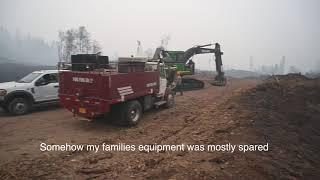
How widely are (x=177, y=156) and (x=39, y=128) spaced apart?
5758mm

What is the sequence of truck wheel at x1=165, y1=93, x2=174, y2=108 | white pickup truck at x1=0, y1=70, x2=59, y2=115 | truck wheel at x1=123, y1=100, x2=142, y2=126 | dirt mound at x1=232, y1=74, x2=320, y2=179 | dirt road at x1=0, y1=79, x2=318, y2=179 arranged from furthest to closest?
truck wheel at x1=165, y1=93, x2=174, y2=108, white pickup truck at x1=0, y1=70, x2=59, y2=115, truck wheel at x1=123, y1=100, x2=142, y2=126, dirt mound at x1=232, y1=74, x2=320, y2=179, dirt road at x1=0, y1=79, x2=318, y2=179

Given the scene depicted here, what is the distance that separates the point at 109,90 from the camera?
10078 millimetres

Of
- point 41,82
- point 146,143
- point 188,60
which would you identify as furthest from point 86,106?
point 188,60

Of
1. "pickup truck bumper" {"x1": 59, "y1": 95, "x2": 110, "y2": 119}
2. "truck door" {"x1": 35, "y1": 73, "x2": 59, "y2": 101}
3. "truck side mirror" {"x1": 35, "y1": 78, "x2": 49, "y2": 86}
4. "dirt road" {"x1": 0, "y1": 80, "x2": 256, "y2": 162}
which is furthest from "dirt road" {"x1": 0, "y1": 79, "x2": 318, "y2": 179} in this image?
"truck side mirror" {"x1": 35, "y1": 78, "x2": 49, "y2": 86}

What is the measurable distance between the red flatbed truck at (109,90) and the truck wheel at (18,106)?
3.17m

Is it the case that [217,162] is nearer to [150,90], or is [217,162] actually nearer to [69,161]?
[69,161]

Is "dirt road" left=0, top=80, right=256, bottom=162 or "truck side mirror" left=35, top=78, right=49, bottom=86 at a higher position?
"truck side mirror" left=35, top=78, right=49, bottom=86

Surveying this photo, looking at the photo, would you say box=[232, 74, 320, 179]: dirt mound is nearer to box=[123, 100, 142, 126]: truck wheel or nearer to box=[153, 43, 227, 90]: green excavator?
box=[123, 100, 142, 126]: truck wheel

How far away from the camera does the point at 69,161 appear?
7.66m

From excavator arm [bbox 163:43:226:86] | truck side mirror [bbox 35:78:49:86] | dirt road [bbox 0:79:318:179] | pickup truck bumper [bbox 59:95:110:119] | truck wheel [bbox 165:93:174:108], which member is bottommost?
dirt road [bbox 0:79:318:179]

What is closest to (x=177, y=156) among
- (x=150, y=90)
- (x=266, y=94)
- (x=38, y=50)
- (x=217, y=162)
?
(x=217, y=162)

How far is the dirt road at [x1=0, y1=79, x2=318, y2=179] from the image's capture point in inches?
269

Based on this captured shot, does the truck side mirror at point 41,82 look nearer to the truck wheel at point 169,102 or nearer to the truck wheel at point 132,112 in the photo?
the truck wheel at point 132,112

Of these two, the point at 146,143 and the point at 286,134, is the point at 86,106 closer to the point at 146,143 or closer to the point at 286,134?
the point at 146,143
